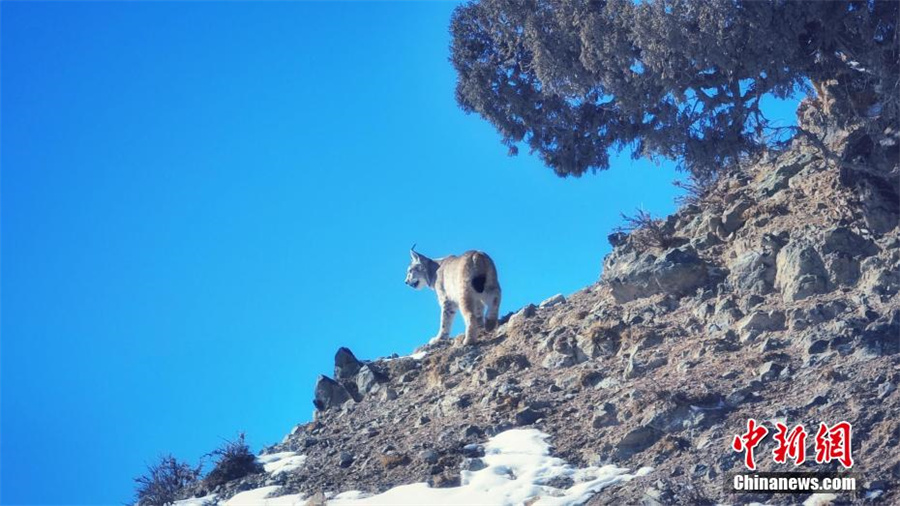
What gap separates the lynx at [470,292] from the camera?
19.0 m

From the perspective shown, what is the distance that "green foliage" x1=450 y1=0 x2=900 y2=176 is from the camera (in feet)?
47.5

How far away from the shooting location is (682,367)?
46.6 ft

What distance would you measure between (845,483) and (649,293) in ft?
23.0

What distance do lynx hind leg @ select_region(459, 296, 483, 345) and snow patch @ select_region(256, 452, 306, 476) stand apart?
423cm

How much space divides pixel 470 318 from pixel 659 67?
234 inches

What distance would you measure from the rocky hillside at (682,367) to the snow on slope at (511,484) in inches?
2.7

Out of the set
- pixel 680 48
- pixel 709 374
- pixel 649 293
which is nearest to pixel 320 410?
pixel 649 293

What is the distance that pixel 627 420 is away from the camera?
512 inches

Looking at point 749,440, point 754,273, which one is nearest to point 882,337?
point 749,440

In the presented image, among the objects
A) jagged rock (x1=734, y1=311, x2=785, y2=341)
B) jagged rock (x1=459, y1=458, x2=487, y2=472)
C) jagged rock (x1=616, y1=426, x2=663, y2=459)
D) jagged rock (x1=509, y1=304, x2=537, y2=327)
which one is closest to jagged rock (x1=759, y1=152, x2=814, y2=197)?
jagged rock (x1=734, y1=311, x2=785, y2=341)

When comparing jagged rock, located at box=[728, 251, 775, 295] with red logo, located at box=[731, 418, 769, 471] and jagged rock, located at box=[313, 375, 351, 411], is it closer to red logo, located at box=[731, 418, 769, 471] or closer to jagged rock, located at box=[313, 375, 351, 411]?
red logo, located at box=[731, 418, 769, 471]

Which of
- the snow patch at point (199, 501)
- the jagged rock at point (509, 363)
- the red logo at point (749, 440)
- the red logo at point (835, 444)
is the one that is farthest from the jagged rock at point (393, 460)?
the red logo at point (835, 444)

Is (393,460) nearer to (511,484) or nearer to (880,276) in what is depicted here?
(511,484)

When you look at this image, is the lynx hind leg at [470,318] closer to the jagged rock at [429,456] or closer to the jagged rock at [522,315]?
the jagged rock at [522,315]
